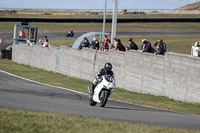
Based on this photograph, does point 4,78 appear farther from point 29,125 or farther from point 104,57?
point 29,125

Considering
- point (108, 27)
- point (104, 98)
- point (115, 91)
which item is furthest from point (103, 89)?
point (108, 27)

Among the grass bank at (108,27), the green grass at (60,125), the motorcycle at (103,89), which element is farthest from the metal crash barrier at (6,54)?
the green grass at (60,125)

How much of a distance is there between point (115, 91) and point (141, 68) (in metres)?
1.70

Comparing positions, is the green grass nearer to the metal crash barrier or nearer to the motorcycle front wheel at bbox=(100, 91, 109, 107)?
the motorcycle front wheel at bbox=(100, 91, 109, 107)

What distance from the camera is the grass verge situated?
53.8 ft

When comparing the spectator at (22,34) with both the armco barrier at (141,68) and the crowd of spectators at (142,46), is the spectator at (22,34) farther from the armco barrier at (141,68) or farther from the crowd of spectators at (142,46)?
the crowd of spectators at (142,46)

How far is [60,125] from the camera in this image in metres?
9.05

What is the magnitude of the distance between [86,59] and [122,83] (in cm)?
408

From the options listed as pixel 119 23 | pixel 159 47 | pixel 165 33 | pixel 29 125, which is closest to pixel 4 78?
pixel 159 47

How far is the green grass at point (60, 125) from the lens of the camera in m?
8.56

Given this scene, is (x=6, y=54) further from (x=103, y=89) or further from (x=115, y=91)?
(x=103, y=89)

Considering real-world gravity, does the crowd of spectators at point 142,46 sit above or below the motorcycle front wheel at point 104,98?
above

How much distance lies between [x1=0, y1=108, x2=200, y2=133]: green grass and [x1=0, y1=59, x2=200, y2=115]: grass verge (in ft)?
19.3

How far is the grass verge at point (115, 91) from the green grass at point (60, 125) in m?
5.87
